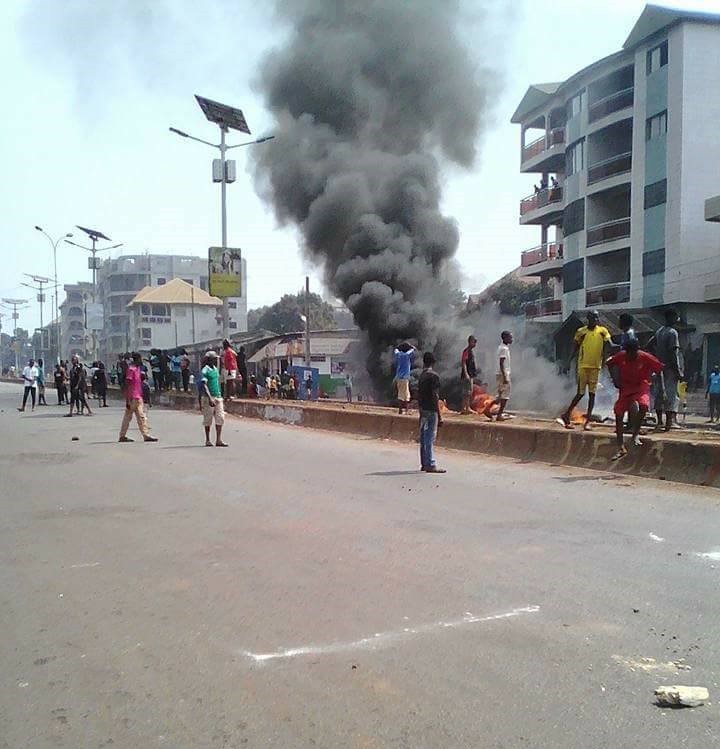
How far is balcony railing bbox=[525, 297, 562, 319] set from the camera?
122ft

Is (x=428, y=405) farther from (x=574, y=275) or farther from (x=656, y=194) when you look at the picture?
(x=574, y=275)

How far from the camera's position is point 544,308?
38281 millimetres

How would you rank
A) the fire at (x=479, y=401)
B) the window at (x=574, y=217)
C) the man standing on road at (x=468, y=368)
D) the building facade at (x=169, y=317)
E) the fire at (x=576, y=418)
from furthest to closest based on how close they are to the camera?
1. the building facade at (x=169, y=317)
2. the window at (x=574, y=217)
3. the fire at (x=479, y=401)
4. the man standing on road at (x=468, y=368)
5. the fire at (x=576, y=418)

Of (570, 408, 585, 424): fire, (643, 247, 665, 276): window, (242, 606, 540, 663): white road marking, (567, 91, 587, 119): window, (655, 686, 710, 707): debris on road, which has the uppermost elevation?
(567, 91, 587, 119): window

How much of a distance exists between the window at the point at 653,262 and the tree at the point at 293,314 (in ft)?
144

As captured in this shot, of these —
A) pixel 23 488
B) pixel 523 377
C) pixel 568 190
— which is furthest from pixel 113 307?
pixel 23 488

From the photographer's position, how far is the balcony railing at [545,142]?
36856 mm

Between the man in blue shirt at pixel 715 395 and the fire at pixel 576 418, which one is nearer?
the fire at pixel 576 418

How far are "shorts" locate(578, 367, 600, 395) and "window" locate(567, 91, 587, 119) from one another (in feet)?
89.9

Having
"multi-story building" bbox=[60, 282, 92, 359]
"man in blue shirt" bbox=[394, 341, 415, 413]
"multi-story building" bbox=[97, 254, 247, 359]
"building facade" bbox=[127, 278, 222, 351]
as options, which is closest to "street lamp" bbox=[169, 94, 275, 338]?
"man in blue shirt" bbox=[394, 341, 415, 413]

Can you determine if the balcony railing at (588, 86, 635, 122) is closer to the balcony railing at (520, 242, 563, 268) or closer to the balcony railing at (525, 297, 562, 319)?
Result: the balcony railing at (520, 242, 563, 268)

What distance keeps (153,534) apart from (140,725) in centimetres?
313

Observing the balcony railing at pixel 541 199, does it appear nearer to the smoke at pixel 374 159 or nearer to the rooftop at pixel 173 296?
the smoke at pixel 374 159

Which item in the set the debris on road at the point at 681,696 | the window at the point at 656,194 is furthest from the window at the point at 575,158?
the debris on road at the point at 681,696
